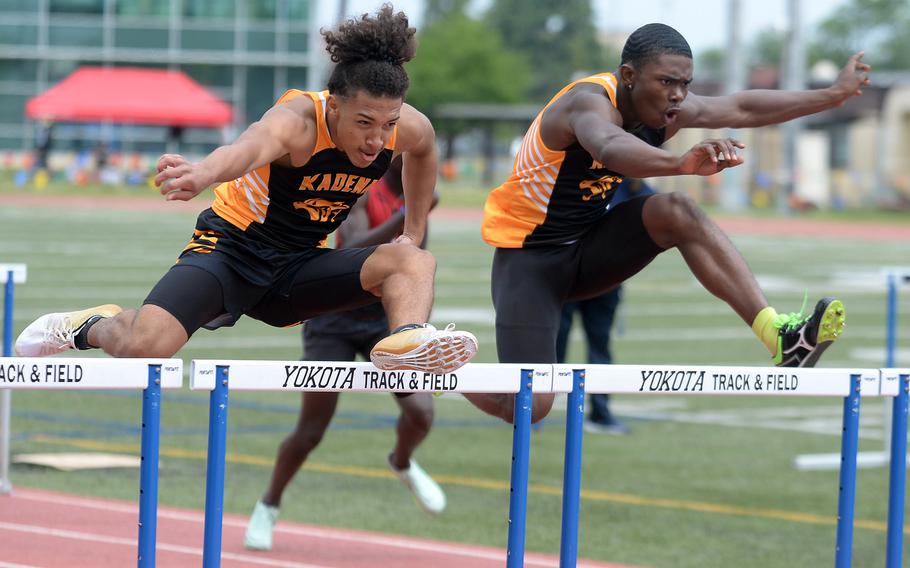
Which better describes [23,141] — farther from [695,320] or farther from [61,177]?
[695,320]

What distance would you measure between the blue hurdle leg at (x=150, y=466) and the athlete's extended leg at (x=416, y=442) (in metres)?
3.55

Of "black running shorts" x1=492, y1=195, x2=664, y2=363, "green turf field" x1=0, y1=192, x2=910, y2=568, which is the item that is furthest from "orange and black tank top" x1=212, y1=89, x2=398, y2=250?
"green turf field" x1=0, y1=192, x2=910, y2=568

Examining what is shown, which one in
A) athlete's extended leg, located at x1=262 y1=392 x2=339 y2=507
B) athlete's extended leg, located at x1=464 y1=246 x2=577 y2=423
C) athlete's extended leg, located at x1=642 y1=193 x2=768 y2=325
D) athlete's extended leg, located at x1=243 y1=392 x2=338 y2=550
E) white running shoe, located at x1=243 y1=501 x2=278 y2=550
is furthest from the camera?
athlete's extended leg, located at x1=262 y1=392 x2=339 y2=507

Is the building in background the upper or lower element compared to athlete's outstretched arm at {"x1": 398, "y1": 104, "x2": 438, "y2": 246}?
upper

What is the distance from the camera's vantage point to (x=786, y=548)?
25.7 ft

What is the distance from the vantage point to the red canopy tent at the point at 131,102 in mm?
47688

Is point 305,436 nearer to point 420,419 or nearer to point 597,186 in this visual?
point 420,419

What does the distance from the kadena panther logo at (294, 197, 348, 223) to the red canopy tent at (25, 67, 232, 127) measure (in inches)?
1677

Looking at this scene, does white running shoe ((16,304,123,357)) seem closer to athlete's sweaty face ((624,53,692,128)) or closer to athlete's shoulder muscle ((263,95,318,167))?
athlete's shoulder muscle ((263,95,318,167))

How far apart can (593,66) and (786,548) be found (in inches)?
4407

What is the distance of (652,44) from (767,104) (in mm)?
918

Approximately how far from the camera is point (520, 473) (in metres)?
4.91

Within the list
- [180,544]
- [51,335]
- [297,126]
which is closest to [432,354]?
[297,126]

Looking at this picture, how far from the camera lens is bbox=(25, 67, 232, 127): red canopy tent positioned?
47.7m
